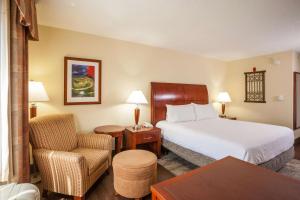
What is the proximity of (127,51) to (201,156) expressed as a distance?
95.4 inches

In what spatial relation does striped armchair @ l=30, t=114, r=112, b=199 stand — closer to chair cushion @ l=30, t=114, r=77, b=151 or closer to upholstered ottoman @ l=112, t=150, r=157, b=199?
chair cushion @ l=30, t=114, r=77, b=151

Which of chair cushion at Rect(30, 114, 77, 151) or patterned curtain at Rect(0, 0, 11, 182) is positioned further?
chair cushion at Rect(30, 114, 77, 151)

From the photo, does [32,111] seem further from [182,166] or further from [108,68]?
[182,166]

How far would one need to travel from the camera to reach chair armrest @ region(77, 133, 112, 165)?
235cm

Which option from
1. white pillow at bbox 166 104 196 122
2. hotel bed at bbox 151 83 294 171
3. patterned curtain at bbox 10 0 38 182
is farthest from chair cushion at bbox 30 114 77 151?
white pillow at bbox 166 104 196 122

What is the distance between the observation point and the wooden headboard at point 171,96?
3.49 meters

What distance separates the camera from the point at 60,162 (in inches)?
67.1

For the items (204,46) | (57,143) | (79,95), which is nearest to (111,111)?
(79,95)

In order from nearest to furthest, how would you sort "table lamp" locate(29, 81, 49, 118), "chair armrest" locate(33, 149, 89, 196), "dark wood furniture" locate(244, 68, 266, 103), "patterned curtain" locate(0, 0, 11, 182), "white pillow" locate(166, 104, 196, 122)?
"patterned curtain" locate(0, 0, 11, 182) → "chair armrest" locate(33, 149, 89, 196) → "table lamp" locate(29, 81, 49, 118) → "white pillow" locate(166, 104, 196, 122) → "dark wood furniture" locate(244, 68, 266, 103)

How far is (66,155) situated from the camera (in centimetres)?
170

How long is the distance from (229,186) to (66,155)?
159cm

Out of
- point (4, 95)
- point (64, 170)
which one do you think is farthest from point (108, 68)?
point (64, 170)

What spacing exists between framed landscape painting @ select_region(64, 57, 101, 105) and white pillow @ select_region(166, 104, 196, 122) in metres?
1.47

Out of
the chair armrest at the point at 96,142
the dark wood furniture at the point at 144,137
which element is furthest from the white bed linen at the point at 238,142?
the chair armrest at the point at 96,142
